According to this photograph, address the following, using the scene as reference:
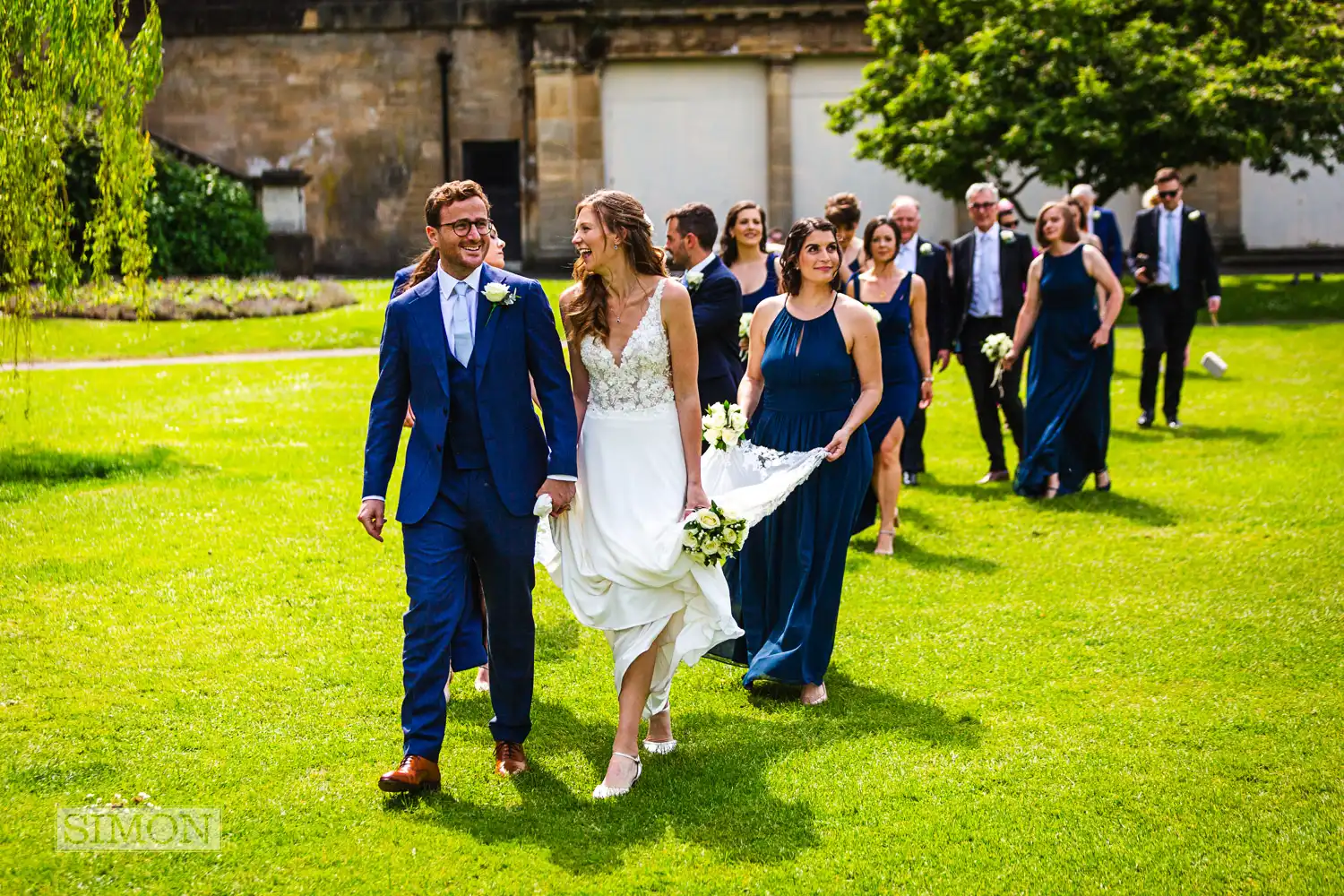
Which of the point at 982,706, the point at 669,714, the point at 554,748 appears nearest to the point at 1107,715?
the point at 982,706

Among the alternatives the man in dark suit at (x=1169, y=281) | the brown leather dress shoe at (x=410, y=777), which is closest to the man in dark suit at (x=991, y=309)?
the man in dark suit at (x=1169, y=281)

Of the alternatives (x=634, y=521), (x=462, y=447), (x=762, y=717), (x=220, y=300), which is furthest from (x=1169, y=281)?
(x=220, y=300)

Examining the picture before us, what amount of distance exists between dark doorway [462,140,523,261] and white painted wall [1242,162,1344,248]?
18079 mm

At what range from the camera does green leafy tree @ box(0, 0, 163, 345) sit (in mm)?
11000

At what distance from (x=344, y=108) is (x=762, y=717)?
101 feet

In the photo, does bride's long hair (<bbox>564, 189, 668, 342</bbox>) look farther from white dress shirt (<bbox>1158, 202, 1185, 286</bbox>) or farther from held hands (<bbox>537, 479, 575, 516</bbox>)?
white dress shirt (<bbox>1158, 202, 1185, 286</bbox>)

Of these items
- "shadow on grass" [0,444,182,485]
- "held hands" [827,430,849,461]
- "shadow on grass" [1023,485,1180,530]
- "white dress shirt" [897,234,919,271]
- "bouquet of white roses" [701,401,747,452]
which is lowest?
"shadow on grass" [1023,485,1180,530]

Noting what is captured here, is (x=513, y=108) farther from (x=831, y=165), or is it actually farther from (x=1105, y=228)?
(x=1105, y=228)

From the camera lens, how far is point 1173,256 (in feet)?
50.8

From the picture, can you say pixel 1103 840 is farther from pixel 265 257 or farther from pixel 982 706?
pixel 265 257

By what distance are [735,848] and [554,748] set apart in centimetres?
134

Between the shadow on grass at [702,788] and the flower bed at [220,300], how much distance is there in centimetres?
1812

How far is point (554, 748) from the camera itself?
21.3 feet

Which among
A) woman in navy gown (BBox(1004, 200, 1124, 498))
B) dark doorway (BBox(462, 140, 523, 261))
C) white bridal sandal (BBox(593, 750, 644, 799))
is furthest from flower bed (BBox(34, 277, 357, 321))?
white bridal sandal (BBox(593, 750, 644, 799))
